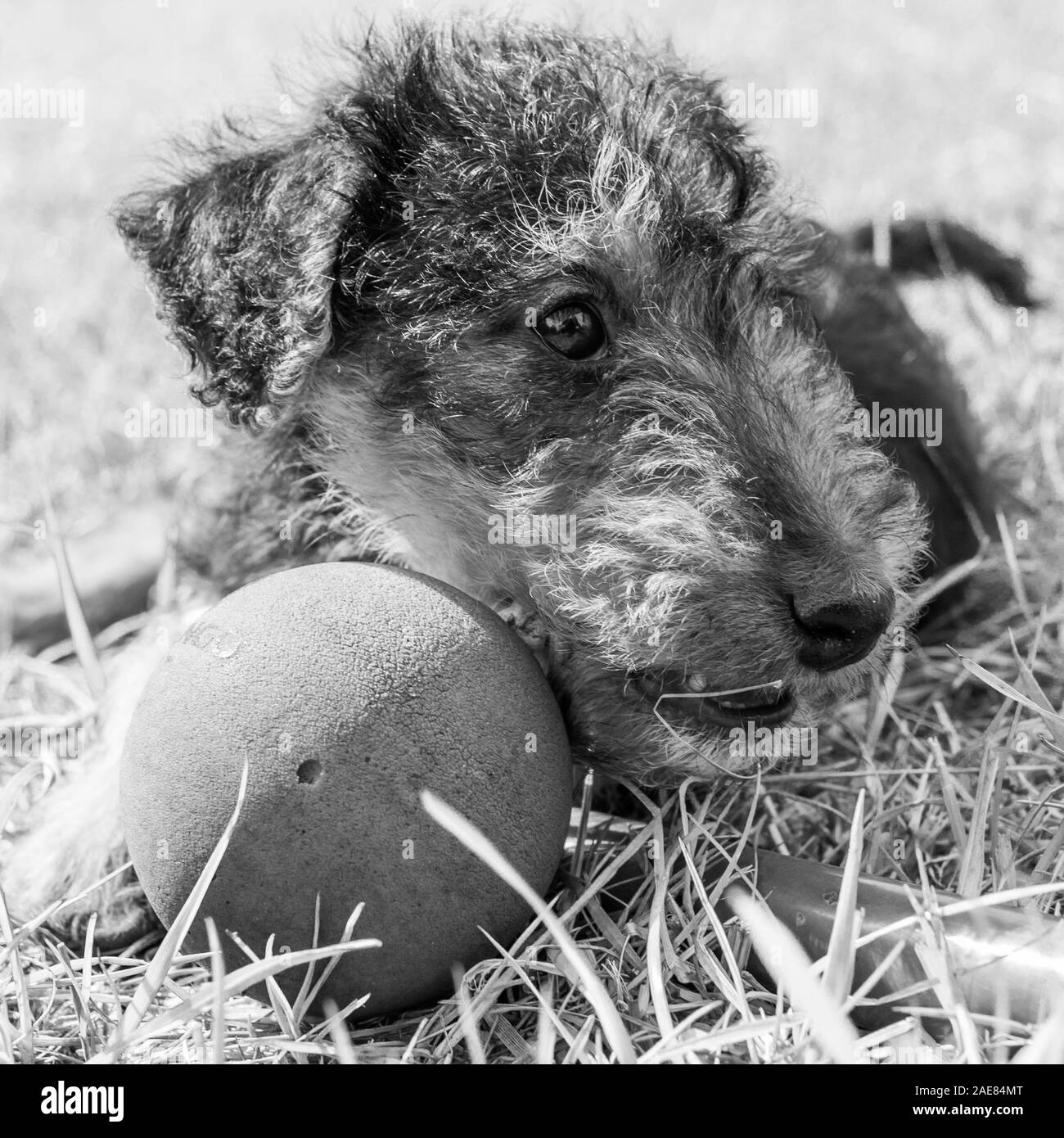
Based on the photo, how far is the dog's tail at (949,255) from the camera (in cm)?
538

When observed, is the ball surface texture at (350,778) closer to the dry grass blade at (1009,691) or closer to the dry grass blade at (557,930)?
the dry grass blade at (557,930)

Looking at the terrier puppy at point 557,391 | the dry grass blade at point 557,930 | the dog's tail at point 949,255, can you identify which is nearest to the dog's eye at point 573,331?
the terrier puppy at point 557,391

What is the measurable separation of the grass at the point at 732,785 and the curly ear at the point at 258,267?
0.99 m

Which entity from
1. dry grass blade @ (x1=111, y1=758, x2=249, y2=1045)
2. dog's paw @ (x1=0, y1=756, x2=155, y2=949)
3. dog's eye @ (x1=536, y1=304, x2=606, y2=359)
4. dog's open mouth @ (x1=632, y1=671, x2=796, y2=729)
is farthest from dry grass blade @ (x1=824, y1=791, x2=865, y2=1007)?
dog's paw @ (x1=0, y1=756, x2=155, y2=949)

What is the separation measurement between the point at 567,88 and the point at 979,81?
924cm

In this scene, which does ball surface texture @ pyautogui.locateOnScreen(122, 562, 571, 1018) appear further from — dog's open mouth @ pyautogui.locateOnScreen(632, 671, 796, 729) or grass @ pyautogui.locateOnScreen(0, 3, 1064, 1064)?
dog's open mouth @ pyautogui.locateOnScreen(632, 671, 796, 729)

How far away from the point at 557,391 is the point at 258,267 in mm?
868

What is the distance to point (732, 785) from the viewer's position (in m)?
3.34

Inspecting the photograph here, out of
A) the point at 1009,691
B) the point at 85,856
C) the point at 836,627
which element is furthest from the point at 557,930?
the point at 85,856

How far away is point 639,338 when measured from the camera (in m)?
3.15

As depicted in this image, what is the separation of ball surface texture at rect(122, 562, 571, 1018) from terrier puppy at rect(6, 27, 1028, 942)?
375 mm

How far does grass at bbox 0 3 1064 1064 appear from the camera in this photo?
251 centimetres

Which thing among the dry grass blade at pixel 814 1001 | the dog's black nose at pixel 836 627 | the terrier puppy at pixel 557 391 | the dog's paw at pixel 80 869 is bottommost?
the dog's paw at pixel 80 869

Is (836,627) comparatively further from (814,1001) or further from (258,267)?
(258,267)
